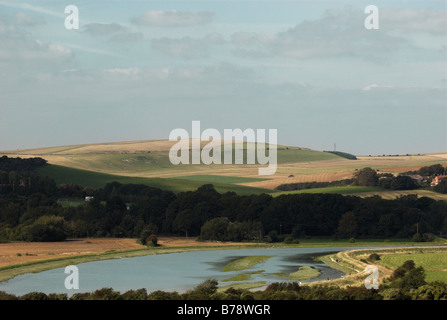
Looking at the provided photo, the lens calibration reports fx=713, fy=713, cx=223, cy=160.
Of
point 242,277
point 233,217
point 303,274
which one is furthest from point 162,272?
point 233,217

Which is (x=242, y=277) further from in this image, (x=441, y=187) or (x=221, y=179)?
(x=221, y=179)

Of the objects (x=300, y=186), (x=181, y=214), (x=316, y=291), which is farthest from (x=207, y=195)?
(x=316, y=291)

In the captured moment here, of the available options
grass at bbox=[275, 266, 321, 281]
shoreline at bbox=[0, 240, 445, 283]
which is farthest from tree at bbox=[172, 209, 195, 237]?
grass at bbox=[275, 266, 321, 281]

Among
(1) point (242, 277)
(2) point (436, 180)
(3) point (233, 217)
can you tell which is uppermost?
(2) point (436, 180)

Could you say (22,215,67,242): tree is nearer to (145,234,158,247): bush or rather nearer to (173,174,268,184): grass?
(145,234,158,247): bush
